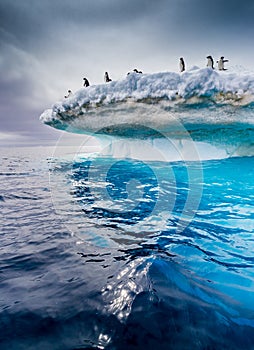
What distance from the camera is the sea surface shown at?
1.39 meters

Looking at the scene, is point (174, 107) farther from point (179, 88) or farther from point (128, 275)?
point (128, 275)

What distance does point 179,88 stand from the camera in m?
6.62

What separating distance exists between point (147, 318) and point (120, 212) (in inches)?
118

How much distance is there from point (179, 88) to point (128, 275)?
245 inches

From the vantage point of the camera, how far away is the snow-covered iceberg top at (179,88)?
20.7 feet

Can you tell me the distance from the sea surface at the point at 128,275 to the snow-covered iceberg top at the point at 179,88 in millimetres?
3509

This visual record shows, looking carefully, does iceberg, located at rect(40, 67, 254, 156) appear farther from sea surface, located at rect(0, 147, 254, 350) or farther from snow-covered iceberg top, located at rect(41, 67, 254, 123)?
sea surface, located at rect(0, 147, 254, 350)

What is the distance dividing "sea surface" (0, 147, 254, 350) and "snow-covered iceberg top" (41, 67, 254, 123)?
138 inches

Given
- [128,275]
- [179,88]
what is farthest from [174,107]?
[128,275]

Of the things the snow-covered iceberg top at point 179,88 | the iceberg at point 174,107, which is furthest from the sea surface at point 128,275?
the iceberg at point 174,107

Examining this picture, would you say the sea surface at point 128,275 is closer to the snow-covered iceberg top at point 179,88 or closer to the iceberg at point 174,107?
the snow-covered iceberg top at point 179,88

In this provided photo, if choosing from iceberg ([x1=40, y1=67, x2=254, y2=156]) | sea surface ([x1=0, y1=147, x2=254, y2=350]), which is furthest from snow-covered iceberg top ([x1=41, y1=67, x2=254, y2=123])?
sea surface ([x1=0, y1=147, x2=254, y2=350])

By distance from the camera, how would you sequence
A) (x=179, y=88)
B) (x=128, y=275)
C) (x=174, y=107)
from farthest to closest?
(x=174, y=107) < (x=179, y=88) < (x=128, y=275)

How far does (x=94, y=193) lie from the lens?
6.30 meters
